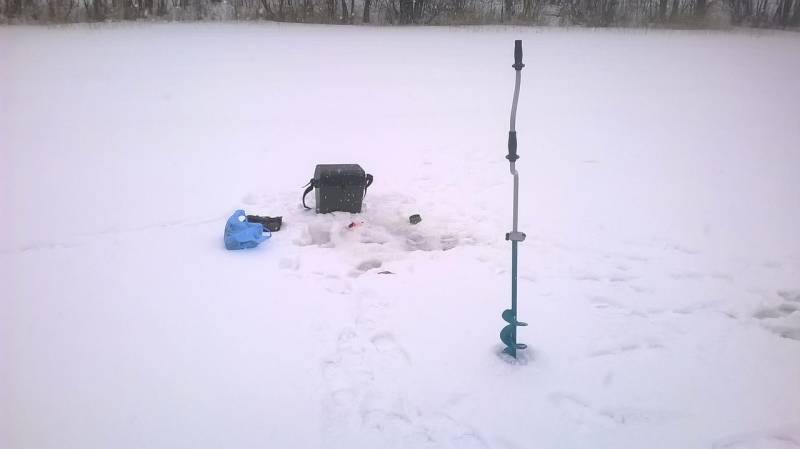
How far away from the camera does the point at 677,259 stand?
3.52 meters

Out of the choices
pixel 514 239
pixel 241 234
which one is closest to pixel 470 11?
pixel 241 234

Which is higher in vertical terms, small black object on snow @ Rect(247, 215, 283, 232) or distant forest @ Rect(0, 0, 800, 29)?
distant forest @ Rect(0, 0, 800, 29)

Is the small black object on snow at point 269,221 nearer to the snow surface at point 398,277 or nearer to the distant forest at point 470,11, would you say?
the snow surface at point 398,277

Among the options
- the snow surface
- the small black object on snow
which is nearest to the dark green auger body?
the snow surface

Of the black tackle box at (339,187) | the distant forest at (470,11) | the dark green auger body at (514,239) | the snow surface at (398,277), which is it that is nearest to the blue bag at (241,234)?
the snow surface at (398,277)

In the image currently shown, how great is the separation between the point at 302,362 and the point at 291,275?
86cm

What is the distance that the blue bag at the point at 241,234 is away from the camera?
3.63 m

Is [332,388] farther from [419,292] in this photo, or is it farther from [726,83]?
[726,83]

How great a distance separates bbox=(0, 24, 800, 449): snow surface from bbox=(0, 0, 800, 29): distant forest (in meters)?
7.20

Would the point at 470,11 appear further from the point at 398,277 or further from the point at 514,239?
the point at 514,239

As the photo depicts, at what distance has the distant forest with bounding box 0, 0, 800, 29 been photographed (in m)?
14.0

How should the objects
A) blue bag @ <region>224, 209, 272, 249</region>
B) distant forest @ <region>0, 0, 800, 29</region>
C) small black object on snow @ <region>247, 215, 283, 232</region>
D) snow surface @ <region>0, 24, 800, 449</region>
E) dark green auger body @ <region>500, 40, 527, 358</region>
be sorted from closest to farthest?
snow surface @ <region>0, 24, 800, 449</region> < dark green auger body @ <region>500, 40, 527, 358</region> < blue bag @ <region>224, 209, 272, 249</region> < small black object on snow @ <region>247, 215, 283, 232</region> < distant forest @ <region>0, 0, 800, 29</region>

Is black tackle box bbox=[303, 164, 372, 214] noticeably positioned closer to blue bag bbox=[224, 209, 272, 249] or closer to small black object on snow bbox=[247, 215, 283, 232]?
small black object on snow bbox=[247, 215, 283, 232]

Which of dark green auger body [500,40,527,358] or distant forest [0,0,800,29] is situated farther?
distant forest [0,0,800,29]
